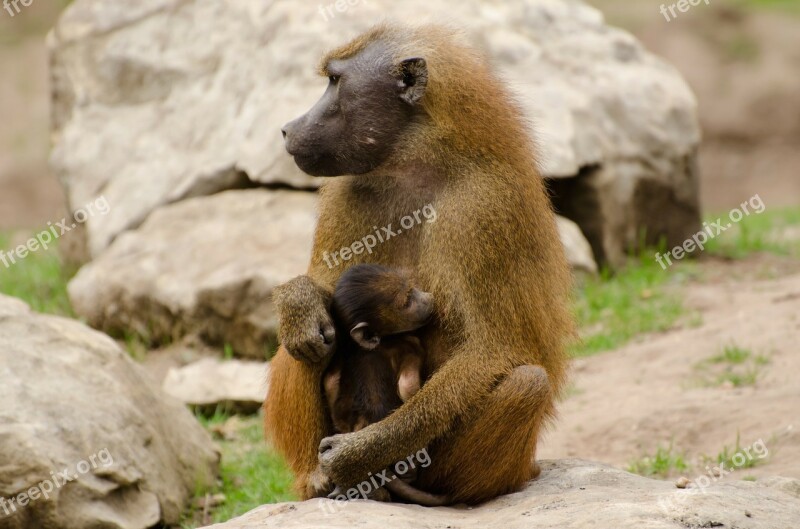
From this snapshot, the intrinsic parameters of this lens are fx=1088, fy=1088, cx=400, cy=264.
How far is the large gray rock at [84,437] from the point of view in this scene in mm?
4715

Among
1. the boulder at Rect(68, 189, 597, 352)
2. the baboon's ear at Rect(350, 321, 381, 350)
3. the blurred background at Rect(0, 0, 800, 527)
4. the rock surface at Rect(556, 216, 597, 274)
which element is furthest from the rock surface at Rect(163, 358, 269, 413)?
the rock surface at Rect(556, 216, 597, 274)

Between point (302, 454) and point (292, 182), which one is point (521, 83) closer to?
point (292, 182)

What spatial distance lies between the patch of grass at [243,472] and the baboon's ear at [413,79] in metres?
1.77

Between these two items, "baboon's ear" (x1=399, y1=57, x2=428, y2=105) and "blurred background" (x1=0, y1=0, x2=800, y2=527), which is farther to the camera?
"blurred background" (x1=0, y1=0, x2=800, y2=527)

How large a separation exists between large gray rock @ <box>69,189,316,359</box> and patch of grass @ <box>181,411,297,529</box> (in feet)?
2.99

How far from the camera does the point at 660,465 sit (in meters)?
5.61

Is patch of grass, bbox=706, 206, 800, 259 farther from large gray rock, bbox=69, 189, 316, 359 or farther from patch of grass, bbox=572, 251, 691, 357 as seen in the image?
large gray rock, bbox=69, 189, 316, 359

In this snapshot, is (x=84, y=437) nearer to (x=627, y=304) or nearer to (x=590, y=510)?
(x=590, y=510)

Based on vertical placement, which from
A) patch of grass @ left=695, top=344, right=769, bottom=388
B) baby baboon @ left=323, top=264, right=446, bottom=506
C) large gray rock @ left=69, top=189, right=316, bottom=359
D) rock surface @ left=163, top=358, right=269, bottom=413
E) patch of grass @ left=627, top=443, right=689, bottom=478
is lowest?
patch of grass @ left=695, top=344, right=769, bottom=388

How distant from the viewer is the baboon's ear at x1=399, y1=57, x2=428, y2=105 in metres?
4.38

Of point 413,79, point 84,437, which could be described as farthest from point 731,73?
point 84,437

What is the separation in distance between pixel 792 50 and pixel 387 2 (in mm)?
10635

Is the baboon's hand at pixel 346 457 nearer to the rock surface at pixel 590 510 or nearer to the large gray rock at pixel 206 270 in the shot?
the rock surface at pixel 590 510

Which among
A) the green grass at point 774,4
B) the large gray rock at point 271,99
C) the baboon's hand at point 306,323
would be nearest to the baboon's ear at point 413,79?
the baboon's hand at point 306,323
